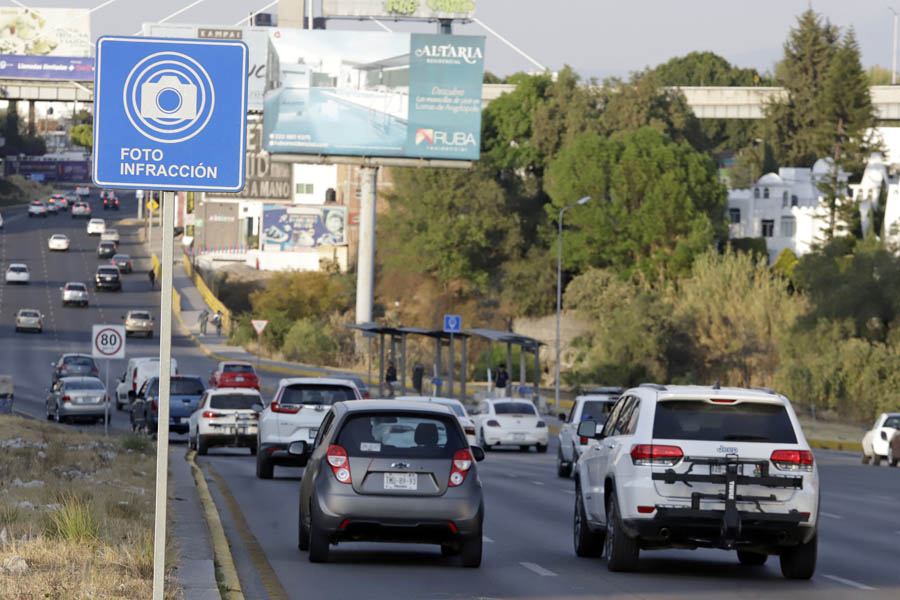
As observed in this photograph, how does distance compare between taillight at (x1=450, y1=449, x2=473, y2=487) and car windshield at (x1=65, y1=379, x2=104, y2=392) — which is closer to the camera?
taillight at (x1=450, y1=449, x2=473, y2=487)

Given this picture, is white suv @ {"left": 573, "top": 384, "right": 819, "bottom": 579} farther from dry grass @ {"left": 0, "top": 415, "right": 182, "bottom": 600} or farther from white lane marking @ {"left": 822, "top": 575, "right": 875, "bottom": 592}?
dry grass @ {"left": 0, "top": 415, "right": 182, "bottom": 600}

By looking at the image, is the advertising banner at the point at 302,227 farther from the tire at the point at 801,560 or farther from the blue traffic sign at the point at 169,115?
the blue traffic sign at the point at 169,115

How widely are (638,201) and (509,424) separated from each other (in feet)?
152

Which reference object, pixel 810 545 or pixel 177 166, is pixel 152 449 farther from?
pixel 177 166

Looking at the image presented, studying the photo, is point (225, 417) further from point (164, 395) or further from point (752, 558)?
point (164, 395)

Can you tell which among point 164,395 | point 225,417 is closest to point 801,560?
point 164,395

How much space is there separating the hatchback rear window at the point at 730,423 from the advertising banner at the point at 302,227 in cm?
9507

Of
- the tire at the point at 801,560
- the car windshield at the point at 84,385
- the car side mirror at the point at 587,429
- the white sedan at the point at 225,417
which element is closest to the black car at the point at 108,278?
the car windshield at the point at 84,385

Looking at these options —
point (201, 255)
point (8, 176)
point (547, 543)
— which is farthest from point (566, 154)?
point (8, 176)

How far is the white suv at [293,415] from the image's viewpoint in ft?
87.0

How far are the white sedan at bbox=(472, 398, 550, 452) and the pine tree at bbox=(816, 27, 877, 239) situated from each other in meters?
54.2

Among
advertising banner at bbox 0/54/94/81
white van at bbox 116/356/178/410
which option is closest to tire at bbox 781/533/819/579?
white van at bbox 116/356/178/410

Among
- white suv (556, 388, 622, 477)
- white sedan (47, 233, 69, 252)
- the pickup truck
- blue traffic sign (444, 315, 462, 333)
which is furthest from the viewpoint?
white sedan (47, 233, 69, 252)

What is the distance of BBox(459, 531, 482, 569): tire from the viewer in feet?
48.3
